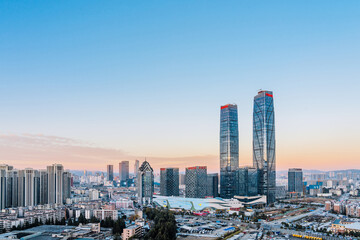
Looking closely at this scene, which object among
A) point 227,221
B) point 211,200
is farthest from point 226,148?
point 227,221

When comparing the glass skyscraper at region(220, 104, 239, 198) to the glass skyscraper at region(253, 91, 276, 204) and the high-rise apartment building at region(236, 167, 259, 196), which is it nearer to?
the high-rise apartment building at region(236, 167, 259, 196)

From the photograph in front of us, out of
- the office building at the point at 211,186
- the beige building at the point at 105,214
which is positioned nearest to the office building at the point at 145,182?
the office building at the point at 211,186

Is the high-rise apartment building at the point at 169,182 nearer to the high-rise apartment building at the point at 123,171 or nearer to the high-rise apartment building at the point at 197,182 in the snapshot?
the high-rise apartment building at the point at 197,182

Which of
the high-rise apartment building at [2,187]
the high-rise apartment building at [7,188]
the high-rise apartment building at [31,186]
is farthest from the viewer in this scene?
the high-rise apartment building at [31,186]

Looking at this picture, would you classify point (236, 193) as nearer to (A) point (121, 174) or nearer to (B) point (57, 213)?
(B) point (57, 213)

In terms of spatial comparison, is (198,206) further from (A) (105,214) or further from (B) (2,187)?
(B) (2,187)

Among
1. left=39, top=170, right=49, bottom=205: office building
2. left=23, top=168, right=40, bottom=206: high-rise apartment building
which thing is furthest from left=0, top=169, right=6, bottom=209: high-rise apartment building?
left=39, top=170, right=49, bottom=205: office building
